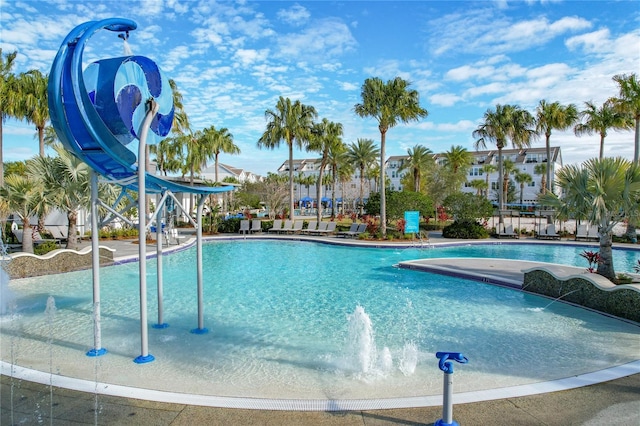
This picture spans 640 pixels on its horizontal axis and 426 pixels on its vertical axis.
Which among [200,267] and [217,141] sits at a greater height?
[217,141]

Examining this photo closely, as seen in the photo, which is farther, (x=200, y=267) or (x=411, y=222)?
(x=411, y=222)

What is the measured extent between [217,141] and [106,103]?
29.2m

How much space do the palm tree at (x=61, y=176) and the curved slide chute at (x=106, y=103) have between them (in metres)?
11.0

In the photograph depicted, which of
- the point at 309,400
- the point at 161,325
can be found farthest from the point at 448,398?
the point at 161,325

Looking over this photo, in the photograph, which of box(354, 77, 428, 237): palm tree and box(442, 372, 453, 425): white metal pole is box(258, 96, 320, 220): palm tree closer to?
box(354, 77, 428, 237): palm tree

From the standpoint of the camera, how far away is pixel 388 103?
25.3 meters

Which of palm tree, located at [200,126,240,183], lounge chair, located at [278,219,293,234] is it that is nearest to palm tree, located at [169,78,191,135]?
palm tree, located at [200,126,240,183]

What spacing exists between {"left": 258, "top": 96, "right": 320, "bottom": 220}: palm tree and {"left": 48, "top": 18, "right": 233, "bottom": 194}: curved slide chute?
23667 mm

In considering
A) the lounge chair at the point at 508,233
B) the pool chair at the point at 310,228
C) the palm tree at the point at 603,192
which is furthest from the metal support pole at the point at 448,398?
the lounge chair at the point at 508,233

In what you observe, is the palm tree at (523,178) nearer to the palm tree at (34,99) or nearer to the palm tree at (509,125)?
the palm tree at (509,125)

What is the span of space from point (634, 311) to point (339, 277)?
8907mm

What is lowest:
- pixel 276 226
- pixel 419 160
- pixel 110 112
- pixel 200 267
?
pixel 200 267

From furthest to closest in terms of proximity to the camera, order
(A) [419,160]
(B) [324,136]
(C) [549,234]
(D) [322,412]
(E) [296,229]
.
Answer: (A) [419,160], (B) [324,136], (E) [296,229], (C) [549,234], (D) [322,412]

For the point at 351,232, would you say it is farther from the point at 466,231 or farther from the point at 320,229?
the point at 466,231
